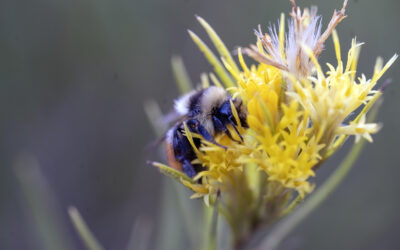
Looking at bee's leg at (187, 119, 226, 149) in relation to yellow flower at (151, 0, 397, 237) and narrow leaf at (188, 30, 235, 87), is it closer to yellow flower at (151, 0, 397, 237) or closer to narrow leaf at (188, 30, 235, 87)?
yellow flower at (151, 0, 397, 237)

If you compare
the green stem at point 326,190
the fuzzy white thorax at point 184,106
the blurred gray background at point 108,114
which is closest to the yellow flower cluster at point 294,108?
the fuzzy white thorax at point 184,106

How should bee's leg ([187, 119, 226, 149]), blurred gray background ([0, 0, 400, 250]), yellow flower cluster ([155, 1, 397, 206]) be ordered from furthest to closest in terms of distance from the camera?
blurred gray background ([0, 0, 400, 250]) < bee's leg ([187, 119, 226, 149]) < yellow flower cluster ([155, 1, 397, 206])

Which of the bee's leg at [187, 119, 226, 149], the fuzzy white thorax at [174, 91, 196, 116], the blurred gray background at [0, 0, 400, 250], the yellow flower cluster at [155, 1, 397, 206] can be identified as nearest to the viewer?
the yellow flower cluster at [155, 1, 397, 206]

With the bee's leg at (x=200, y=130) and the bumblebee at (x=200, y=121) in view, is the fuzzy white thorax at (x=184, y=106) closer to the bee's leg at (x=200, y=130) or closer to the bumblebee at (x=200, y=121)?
the bumblebee at (x=200, y=121)

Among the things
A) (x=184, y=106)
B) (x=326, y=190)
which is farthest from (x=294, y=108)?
(x=326, y=190)

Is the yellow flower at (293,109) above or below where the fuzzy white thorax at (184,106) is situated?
below

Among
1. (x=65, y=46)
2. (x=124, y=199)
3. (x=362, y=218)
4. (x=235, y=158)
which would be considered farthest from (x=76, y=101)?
(x=235, y=158)

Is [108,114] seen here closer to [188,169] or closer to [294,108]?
[188,169]

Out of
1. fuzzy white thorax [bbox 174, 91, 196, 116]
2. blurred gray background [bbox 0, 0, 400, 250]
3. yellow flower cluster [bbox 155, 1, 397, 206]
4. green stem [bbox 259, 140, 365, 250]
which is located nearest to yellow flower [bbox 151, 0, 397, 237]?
yellow flower cluster [bbox 155, 1, 397, 206]
